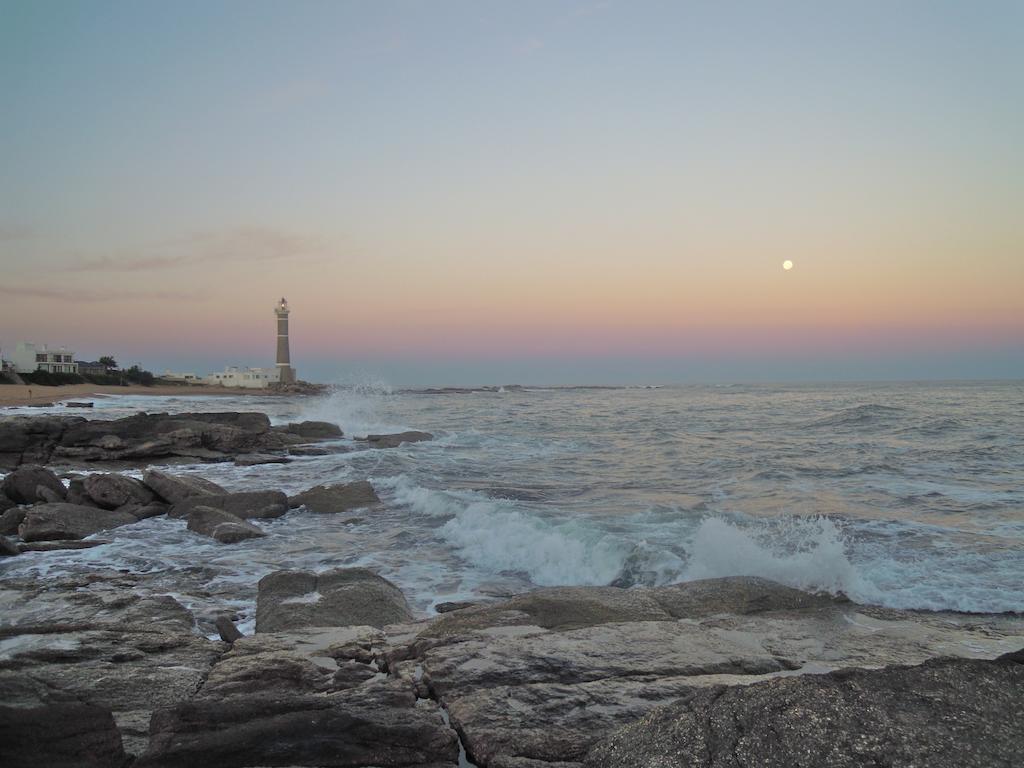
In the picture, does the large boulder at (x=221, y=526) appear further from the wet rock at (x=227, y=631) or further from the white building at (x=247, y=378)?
the white building at (x=247, y=378)

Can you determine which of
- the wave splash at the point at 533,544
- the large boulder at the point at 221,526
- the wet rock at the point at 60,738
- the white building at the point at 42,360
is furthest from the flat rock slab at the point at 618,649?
the white building at the point at 42,360

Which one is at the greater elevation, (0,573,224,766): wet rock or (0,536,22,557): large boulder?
(0,573,224,766): wet rock

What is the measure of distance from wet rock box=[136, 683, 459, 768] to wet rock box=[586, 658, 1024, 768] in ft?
3.08

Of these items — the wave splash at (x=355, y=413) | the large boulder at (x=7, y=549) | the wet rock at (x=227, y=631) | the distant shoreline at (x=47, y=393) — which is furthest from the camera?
the distant shoreline at (x=47, y=393)

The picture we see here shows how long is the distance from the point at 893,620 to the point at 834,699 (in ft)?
14.6

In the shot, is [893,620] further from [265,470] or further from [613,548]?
[265,470]

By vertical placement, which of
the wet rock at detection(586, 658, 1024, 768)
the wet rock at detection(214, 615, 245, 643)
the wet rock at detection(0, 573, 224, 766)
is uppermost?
the wet rock at detection(586, 658, 1024, 768)

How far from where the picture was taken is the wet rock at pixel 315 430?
1172 inches

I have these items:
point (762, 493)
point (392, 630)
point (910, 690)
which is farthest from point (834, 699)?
point (762, 493)

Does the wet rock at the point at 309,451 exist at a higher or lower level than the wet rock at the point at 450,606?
lower

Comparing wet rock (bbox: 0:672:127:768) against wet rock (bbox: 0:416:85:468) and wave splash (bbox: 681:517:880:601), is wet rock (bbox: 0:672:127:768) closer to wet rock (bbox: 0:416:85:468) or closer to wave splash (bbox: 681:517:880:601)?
wave splash (bbox: 681:517:880:601)

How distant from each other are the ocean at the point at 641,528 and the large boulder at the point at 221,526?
8.7 inches

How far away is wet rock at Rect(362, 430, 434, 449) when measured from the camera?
27.2m

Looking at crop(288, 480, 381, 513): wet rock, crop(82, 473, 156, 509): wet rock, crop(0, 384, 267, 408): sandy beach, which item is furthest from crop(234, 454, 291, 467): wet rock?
crop(0, 384, 267, 408): sandy beach
